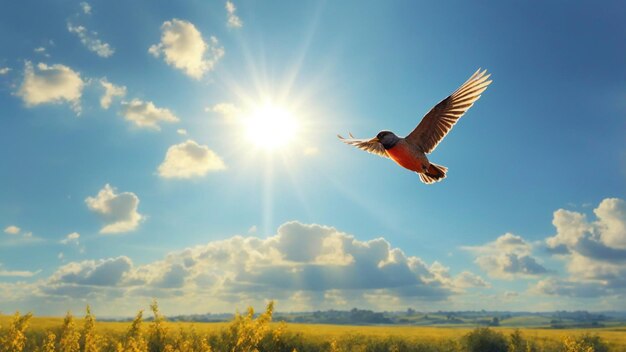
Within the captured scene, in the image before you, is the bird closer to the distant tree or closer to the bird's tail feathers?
the bird's tail feathers

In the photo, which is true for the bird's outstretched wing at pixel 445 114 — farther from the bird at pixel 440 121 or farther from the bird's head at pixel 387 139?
the bird's head at pixel 387 139

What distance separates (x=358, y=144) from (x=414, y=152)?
3.17m

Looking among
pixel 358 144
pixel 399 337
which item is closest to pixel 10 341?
pixel 358 144

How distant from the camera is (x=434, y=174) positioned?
39.0 feet

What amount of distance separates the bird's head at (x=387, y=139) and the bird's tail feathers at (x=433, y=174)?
1601 millimetres

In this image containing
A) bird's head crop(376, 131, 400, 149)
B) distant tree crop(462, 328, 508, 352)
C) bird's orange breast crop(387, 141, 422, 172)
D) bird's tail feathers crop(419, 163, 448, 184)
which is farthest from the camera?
distant tree crop(462, 328, 508, 352)

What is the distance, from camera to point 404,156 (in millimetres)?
10703

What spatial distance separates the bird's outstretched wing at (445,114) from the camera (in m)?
13.3

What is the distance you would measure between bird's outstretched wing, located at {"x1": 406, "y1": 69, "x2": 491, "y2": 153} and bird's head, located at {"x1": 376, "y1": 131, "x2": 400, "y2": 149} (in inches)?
97.8

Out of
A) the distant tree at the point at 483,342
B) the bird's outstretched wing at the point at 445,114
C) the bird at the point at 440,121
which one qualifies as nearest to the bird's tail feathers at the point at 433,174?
the bird at the point at 440,121

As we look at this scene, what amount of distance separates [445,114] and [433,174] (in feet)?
8.08

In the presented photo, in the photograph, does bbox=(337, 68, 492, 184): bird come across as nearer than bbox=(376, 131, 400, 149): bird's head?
No

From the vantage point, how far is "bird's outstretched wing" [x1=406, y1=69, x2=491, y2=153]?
43.5 feet

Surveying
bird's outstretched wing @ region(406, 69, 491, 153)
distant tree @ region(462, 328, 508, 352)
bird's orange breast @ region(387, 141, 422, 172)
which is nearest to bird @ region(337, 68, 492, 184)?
bird's outstretched wing @ region(406, 69, 491, 153)
